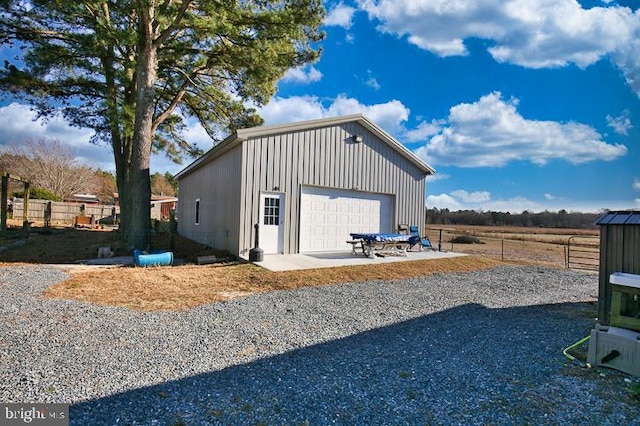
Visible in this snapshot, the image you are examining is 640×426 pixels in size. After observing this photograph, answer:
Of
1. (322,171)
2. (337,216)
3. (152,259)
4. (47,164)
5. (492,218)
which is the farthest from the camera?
(492,218)

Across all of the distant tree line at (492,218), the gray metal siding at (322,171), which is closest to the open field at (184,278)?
the gray metal siding at (322,171)

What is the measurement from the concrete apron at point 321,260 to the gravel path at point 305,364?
262cm

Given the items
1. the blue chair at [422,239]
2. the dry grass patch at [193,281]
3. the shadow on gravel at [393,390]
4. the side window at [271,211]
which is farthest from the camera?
the blue chair at [422,239]

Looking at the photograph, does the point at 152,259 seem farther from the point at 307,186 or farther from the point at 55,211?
the point at 55,211

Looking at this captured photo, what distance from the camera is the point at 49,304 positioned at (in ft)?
16.6

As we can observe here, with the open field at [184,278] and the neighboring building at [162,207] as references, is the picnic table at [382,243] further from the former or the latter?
the neighboring building at [162,207]

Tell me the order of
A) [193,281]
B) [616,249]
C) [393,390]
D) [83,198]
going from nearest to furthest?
[393,390], [616,249], [193,281], [83,198]

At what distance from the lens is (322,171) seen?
36.2 feet

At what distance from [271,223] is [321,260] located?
1.89 m

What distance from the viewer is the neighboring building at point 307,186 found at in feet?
31.9

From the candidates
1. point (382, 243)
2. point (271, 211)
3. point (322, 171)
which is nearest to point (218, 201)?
point (271, 211)

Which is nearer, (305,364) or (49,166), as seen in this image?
(305,364)

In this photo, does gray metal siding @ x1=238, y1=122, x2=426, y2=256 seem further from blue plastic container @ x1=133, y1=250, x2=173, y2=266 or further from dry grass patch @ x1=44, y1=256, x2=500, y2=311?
dry grass patch @ x1=44, y1=256, x2=500, y2=311

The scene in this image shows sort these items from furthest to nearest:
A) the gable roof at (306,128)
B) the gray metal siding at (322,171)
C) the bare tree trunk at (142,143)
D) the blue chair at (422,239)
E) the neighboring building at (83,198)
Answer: the neighboring building at (83,198) → the blue chair at (422,239) → the bare tree trunk at (142,143) → the gray metal siding at (322,171) → the gable roof at (306,128)
